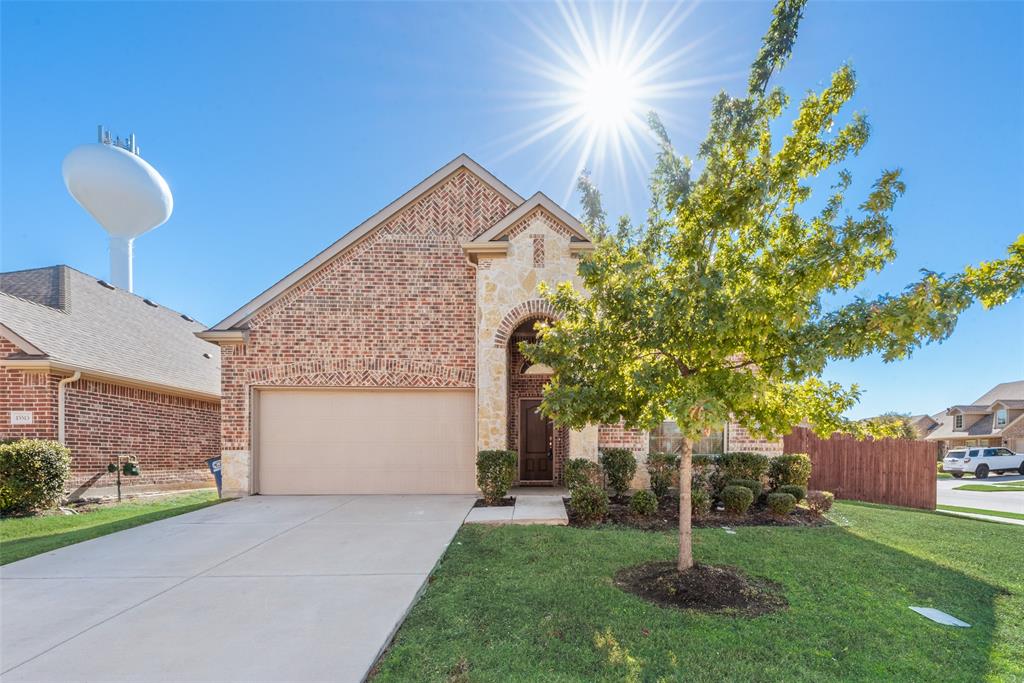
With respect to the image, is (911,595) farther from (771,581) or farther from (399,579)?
(399,579)

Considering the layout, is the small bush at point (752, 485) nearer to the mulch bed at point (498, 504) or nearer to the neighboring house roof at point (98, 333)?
the mulch bed at point (498, 504)

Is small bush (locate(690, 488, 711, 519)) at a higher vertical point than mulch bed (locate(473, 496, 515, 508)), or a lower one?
higher

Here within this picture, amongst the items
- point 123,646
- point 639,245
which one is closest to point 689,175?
point 639,245

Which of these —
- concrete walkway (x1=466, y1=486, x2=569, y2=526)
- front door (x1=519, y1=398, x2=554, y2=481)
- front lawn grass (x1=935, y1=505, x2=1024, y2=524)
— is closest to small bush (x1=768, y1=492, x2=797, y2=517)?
concrete walkway (x1=466, y1=486, x2=569, y2=526)

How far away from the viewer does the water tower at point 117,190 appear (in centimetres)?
2544

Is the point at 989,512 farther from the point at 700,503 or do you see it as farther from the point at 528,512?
the point at 528,512

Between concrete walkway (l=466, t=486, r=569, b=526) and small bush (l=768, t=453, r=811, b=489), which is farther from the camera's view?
small bush (l=768, t=453, r=811, b=489)

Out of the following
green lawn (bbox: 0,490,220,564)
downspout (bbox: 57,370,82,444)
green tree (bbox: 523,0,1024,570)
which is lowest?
green lawn (bbox: 0,490,220,564)

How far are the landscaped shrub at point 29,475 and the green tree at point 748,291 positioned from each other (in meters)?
10.6

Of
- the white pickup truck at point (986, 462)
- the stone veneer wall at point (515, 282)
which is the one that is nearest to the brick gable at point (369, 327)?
the stone veneer wall at point (515, 282)

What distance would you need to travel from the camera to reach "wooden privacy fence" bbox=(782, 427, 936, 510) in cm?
1238

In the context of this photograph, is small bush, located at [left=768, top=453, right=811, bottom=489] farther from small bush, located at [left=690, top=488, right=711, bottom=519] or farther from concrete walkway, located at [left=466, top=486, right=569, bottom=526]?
concrete walkway, located at [left=466, top=486, right=569, bottom=526]

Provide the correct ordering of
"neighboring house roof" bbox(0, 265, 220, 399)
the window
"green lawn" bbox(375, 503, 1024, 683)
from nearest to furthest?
"green lawn" bbox(375, 503, 1024, 683) → "neighboring house roof" bbox(0, 265, 220, 399) → the window

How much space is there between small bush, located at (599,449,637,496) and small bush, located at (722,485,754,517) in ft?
6.32
